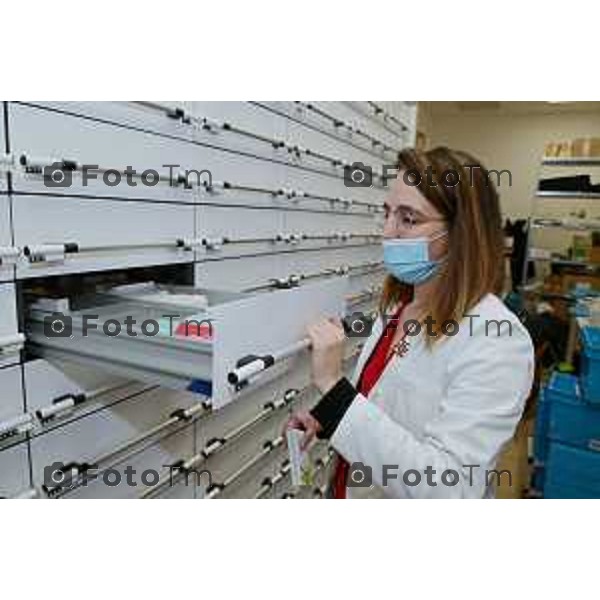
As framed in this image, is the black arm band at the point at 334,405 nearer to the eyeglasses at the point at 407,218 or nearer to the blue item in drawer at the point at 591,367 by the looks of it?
the eyeglasses at the point at 407,218

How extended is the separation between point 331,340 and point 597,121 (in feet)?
21.5

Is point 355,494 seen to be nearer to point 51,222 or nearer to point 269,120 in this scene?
point 51,222

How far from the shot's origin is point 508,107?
6.56 meters

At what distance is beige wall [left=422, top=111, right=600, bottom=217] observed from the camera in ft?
20.7

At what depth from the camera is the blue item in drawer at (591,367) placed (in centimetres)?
235

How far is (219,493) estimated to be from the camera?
6.34 ft

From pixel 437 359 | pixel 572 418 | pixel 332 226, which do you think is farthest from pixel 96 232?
pixel 572 418

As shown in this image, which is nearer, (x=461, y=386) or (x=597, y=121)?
(x=461, y=386)

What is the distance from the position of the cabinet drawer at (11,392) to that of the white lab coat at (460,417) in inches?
27.5

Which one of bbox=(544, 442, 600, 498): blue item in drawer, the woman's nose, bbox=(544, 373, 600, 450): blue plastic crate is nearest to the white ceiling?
bbox=(544, 373, 600, 450): blue plastic crate

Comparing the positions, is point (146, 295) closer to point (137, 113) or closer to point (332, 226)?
point (137, 113)

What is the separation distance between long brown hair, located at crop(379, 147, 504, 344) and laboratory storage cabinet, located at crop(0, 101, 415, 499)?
285 mm

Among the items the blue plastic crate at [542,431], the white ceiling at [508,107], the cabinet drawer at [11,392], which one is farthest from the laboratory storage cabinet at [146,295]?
the white ceiling at [508,107]

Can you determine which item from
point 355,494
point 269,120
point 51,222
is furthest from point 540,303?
point 51,222
